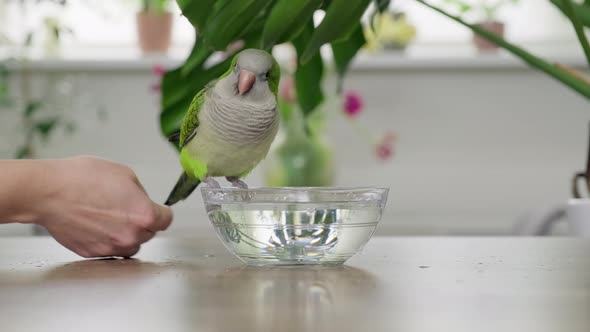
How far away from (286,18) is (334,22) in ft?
0.14

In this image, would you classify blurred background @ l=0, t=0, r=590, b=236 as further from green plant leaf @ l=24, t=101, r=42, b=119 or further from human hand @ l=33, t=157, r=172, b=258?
human hand @ l=33, t=157, r=172, b=258

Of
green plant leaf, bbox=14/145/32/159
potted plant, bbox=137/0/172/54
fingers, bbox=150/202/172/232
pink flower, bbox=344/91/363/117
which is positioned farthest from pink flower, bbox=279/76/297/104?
fingers, bbox=150/202/172/232

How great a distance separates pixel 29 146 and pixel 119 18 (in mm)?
521

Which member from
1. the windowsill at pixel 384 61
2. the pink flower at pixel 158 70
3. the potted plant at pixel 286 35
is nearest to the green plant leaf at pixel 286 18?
the potted plant at pixel 286 35

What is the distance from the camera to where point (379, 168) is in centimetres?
275

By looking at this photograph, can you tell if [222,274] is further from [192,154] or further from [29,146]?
[29,146]

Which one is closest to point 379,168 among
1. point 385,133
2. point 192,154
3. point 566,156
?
point 385,133

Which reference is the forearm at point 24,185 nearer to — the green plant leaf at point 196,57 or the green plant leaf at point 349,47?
the green plant leaf at point 196,57

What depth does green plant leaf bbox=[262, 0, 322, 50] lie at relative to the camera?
69 cm

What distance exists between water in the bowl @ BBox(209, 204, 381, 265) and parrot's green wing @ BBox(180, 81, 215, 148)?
4.6 inches

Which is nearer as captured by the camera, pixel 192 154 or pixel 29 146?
pixel 192 154

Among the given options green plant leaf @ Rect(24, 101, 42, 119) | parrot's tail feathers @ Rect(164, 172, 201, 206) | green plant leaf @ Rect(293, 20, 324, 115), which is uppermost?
green plant leaf @ Rect(24, 101, 42, 119)

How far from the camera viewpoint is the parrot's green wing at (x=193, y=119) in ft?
2.34

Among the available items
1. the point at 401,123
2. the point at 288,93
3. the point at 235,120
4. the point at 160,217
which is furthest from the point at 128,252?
the point at 401,123
